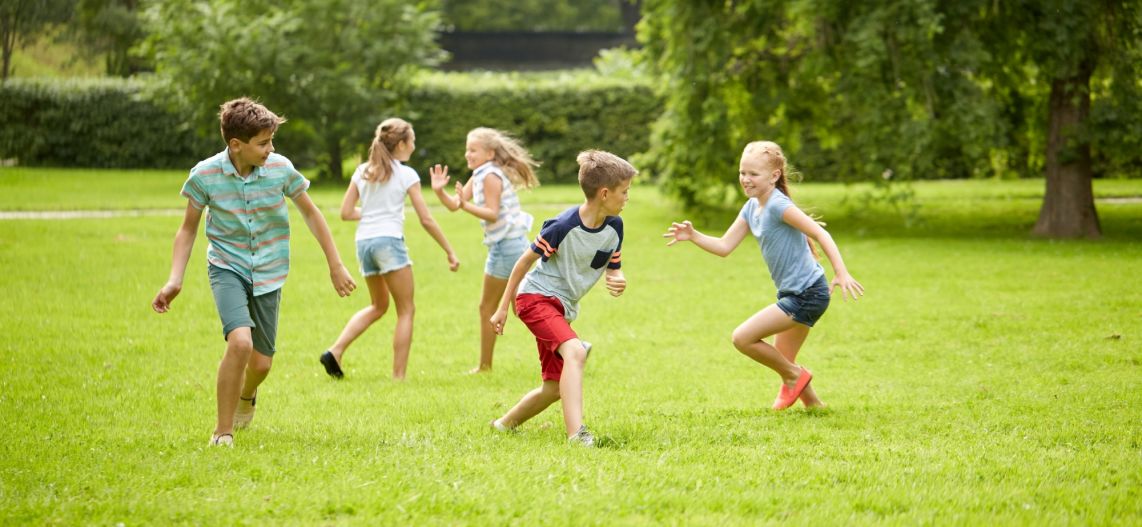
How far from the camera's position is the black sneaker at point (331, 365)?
8.64 meters

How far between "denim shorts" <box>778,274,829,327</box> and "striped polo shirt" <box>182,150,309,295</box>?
9.43 feet

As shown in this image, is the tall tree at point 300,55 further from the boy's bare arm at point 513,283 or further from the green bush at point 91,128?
the boy's bare arm at point 513,283

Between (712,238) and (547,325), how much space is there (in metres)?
1.18

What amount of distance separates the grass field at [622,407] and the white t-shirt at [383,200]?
3.67ft

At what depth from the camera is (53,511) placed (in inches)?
182

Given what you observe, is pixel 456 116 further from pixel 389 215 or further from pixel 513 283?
pixel 513 283

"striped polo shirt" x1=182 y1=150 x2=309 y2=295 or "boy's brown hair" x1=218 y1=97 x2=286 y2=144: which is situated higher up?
"boy's brown hair" x1=218 y1=97 x2=286 y2=144

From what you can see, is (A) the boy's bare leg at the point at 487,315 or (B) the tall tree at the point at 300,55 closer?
(A) the boy's bare leg at the point at 487,315

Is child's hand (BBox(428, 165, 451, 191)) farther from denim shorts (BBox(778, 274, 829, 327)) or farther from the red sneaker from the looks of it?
the red sneaker

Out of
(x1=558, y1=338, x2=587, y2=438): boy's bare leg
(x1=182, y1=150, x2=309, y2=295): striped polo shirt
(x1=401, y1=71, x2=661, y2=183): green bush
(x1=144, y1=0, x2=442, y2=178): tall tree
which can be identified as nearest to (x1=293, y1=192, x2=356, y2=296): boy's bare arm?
(x1=182, y1=150, x2=309, y2=295): striped polo shirt

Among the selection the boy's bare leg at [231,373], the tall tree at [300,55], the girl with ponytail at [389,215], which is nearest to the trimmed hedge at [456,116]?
the tall tree at [300,55]

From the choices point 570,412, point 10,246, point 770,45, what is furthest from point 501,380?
point 770,45

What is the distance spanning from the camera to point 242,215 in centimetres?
608

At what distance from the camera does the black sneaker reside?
8.64 metres
